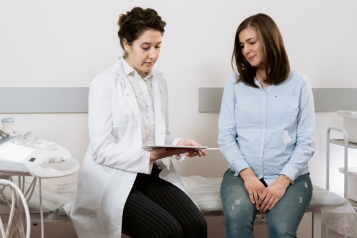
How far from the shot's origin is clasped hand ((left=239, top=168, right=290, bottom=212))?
4.21 ft

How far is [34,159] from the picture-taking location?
0.85 m

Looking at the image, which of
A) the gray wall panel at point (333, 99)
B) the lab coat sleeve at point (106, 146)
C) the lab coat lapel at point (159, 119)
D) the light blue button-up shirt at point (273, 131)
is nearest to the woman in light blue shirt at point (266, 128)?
the light blue button-up shirt at point (273, 131)

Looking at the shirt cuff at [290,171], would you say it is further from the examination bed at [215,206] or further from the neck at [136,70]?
the neck at [136,70]

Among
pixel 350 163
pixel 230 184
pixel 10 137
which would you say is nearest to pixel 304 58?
pixel 350 163

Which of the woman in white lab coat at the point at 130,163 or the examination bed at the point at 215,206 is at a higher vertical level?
the woman in white lab coat at the point at 130,163

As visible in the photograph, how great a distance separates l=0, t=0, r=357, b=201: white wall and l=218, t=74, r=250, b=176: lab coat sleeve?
486 mm

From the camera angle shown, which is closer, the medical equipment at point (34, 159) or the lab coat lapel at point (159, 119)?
the medical equipment at point (34, 159)

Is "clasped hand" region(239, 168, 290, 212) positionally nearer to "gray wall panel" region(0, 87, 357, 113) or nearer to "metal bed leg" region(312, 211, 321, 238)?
"metal bed leg" region(312, 211, 321, 238)

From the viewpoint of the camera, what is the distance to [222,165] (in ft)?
6.90

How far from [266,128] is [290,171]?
0.22m

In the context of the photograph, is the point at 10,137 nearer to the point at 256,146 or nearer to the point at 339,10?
the point at 256,146

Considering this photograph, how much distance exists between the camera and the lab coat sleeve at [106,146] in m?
1.22

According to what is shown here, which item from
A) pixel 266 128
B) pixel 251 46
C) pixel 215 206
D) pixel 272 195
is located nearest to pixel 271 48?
pixel 251 46

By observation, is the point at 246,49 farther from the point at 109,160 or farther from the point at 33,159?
the point at 33,159
